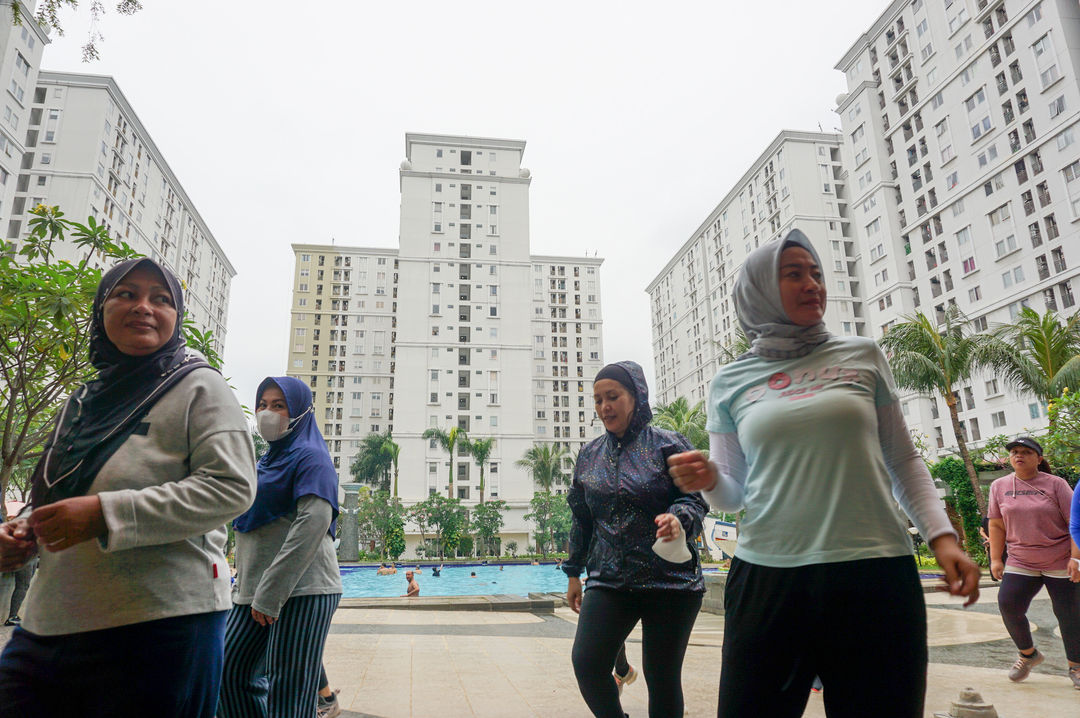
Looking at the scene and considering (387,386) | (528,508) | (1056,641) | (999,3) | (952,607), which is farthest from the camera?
(387,386)

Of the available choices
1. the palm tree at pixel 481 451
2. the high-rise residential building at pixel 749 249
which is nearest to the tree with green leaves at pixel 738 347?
the high-rise residential building at pixel 749 249

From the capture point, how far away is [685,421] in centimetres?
3781

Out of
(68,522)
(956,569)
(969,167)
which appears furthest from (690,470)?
(969,167)

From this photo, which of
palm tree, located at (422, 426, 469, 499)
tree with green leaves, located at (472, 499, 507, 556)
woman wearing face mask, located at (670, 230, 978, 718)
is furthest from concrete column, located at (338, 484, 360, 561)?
woman wearing face mask, located at (670, 230, 978, 718)

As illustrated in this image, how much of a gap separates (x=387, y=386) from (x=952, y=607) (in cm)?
7639

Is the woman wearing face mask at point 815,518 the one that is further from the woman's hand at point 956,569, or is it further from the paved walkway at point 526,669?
the paved walkway at point 526,669

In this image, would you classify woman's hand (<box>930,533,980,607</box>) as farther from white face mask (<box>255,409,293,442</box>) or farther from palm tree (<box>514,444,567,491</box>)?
palm tree (<box>514,444,567,491</box>)

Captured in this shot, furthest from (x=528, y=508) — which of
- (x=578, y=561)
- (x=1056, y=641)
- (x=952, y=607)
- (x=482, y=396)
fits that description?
(x=578, y=561)

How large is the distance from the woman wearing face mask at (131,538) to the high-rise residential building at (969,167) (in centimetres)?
3889

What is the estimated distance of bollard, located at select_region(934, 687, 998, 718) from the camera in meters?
3.69

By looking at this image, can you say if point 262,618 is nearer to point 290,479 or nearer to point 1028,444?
point 290,479

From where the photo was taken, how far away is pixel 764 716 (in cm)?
183

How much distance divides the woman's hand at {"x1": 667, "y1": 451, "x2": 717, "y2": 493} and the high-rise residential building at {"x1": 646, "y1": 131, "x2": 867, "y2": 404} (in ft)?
149

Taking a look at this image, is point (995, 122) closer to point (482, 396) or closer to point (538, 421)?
point (482, 396)
